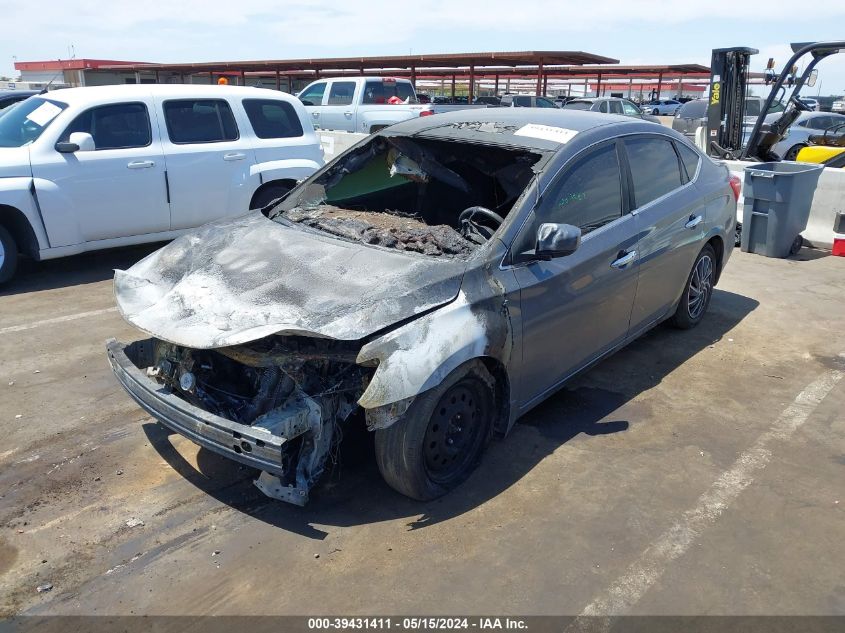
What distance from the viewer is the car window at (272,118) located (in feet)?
26.5

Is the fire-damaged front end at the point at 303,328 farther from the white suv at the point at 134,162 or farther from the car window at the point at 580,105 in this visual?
the car window at the point at 580,105

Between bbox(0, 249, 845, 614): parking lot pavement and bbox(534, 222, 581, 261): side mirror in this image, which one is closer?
bbox(0, 249, 845, 614): parking lot pavement

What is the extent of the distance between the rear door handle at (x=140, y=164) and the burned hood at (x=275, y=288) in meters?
3.37

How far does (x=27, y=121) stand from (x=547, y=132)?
552cm

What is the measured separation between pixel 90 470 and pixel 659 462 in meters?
3.18

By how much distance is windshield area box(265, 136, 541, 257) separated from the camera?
13.8 ft

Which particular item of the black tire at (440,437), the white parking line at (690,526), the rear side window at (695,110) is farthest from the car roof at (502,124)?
the rear side window at (695,110)

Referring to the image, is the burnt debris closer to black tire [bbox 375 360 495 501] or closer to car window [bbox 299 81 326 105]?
black tire [bbox 375 360 495 501]

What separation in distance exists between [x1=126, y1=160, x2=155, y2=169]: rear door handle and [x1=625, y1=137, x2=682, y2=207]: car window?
193 inches

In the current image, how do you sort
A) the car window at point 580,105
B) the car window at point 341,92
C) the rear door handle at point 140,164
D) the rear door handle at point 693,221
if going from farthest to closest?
the car window at point 580,105
the car window at point 341,92
the rear door handle at point 140,164
the rear door handle at point 693,221

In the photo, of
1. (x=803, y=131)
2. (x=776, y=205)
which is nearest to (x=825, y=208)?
(x=776, y=205)

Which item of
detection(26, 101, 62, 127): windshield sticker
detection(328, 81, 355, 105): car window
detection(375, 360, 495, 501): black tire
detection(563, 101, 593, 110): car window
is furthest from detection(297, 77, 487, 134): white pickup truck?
detection(375, 360, 495, 501): black tire

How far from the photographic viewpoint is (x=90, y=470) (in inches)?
150

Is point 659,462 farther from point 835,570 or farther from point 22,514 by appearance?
point 22,514
